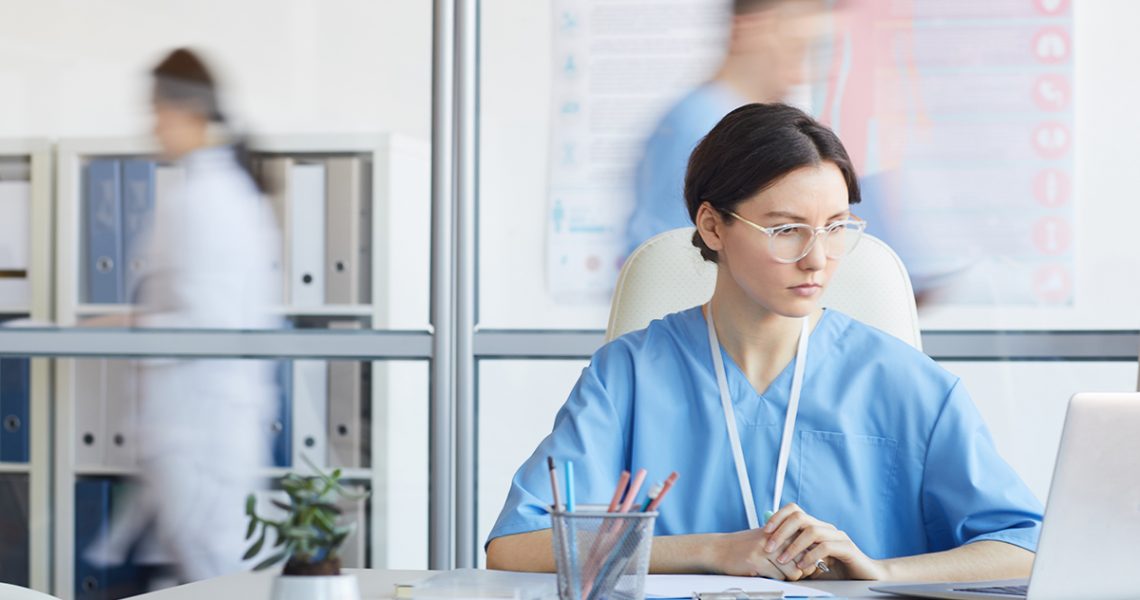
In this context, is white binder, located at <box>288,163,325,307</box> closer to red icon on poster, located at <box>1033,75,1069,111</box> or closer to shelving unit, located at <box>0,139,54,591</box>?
shelving unit, located at <box>0,139,54,591</box>

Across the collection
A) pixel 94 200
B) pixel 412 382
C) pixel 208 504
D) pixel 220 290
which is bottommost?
pixel 208 504

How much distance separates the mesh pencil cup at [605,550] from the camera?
102 cm

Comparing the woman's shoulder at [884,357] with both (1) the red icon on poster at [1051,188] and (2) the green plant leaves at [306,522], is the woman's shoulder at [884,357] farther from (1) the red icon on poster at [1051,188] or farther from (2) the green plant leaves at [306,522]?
(1) the red icon on poster at [1051,188]

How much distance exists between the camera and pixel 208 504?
3229 millimetres

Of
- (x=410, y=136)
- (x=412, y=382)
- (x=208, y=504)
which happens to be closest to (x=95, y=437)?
(x=208, y=504)

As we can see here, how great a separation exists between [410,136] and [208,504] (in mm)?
1003

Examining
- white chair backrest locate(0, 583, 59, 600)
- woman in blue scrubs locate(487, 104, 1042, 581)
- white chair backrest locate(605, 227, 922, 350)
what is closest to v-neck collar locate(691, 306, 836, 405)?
woman in blue scrubs locate(487, 104, 1042, 581)

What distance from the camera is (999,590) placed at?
1.22 meters

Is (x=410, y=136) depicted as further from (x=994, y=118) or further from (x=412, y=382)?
(x=994, y=118)

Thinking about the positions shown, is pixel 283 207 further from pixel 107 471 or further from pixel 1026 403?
pixel 1026 403

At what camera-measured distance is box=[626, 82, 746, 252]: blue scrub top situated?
124 inches

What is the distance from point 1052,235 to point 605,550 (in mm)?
2321

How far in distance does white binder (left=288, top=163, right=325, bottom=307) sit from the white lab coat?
6cm

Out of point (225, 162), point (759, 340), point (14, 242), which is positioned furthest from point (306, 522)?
point (14, 242)
